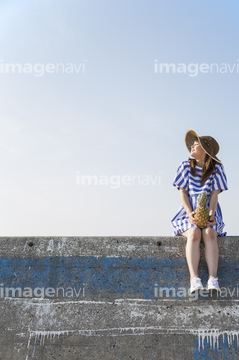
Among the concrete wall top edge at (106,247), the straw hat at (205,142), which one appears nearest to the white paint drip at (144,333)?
the concrete wall top edge at (106,247)

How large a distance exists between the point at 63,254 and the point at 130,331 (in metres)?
1.12

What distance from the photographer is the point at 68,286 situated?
392 cm

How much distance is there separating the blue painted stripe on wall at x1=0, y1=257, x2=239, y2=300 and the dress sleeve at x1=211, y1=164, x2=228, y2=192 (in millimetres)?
872

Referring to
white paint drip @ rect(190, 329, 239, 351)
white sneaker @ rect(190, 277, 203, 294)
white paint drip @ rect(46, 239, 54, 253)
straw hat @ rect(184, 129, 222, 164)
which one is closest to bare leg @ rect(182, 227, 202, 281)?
white sneaker @ rect(190, 277, 203, 294)

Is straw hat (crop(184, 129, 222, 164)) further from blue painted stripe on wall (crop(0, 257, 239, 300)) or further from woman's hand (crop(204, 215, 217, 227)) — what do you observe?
blue painted stripe on wall (crop(0, 257, 239, 300))

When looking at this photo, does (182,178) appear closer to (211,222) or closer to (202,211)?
(202,211)

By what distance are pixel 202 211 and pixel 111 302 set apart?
4.60ft

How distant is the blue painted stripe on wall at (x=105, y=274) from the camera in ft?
12.7

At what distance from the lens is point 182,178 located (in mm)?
4391

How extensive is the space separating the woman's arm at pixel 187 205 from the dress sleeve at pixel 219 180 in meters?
0.33

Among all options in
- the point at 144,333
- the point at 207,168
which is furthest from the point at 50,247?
the point at 207,168

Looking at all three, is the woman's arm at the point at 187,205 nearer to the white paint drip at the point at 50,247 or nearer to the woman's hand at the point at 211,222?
the woman's hand at the point at 211,222

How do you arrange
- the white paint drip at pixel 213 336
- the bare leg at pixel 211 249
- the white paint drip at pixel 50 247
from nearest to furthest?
1. the white paint drip at pixel 213 336
2. the bare leg at pixel 211 249
3. the white paint drip at pixel 50 247

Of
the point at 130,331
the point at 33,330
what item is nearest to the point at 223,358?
the point at 130,331
